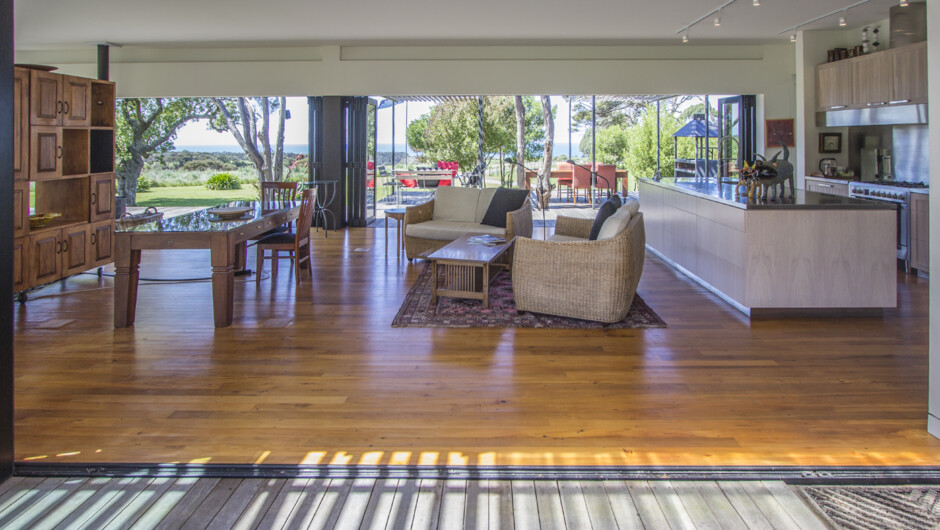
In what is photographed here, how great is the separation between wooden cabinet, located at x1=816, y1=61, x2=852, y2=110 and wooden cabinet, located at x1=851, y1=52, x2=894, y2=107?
0.13m

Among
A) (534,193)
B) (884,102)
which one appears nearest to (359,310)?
(884,102)

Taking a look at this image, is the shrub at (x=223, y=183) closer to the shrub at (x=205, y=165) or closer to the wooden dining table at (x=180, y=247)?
the shrub at (x=205, y=165)

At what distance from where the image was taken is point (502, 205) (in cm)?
791

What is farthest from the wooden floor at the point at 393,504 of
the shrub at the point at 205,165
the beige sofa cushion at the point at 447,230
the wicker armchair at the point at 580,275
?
the shrub at the point at 205,165

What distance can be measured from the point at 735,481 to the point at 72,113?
21.9ft

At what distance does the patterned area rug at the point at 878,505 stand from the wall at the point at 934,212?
60cm

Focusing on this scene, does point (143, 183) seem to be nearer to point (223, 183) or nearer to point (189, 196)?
point (189, 196)

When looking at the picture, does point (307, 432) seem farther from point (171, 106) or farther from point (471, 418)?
point (171, 106)

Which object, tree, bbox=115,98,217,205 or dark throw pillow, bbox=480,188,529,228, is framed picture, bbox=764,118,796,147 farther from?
tree, bbox=115,98,217,205

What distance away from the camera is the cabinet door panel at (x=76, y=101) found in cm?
683

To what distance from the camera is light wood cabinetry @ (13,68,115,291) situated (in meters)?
6.21

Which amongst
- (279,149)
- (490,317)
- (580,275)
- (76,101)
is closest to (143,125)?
(279,149)

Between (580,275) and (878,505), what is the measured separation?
2833 millimetres

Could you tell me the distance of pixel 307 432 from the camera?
327 cm
